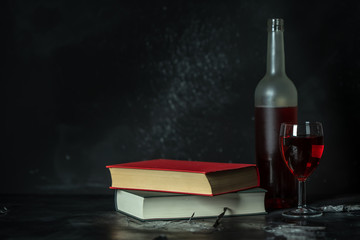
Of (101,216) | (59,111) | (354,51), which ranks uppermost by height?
(354,51)

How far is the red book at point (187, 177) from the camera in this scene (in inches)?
46.3

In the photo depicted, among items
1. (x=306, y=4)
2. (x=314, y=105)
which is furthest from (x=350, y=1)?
(x=314, y=105)

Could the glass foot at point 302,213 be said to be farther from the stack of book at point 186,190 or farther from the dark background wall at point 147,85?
the dark background wall at point 147,85

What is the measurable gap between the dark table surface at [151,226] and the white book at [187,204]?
18 millimetres

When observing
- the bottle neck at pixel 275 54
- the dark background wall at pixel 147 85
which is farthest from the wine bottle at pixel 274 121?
the dark background wall at pixel 147 85

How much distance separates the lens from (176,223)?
1.15 meters

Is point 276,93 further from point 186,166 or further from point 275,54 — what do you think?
point 186,166

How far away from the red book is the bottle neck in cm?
25

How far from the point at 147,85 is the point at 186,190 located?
610 millimetres

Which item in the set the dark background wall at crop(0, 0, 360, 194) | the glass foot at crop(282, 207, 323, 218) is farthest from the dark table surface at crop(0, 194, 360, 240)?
the dark background wall at crop(0, 0, 360, 194)

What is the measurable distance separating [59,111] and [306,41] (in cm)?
80

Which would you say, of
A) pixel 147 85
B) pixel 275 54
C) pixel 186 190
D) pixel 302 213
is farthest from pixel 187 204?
pixel 147 85

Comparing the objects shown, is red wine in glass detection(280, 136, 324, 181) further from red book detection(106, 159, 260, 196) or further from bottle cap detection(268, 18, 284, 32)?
bottle cap detection(268, 18, 284, 32)

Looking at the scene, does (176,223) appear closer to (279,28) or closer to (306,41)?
(279,28)
